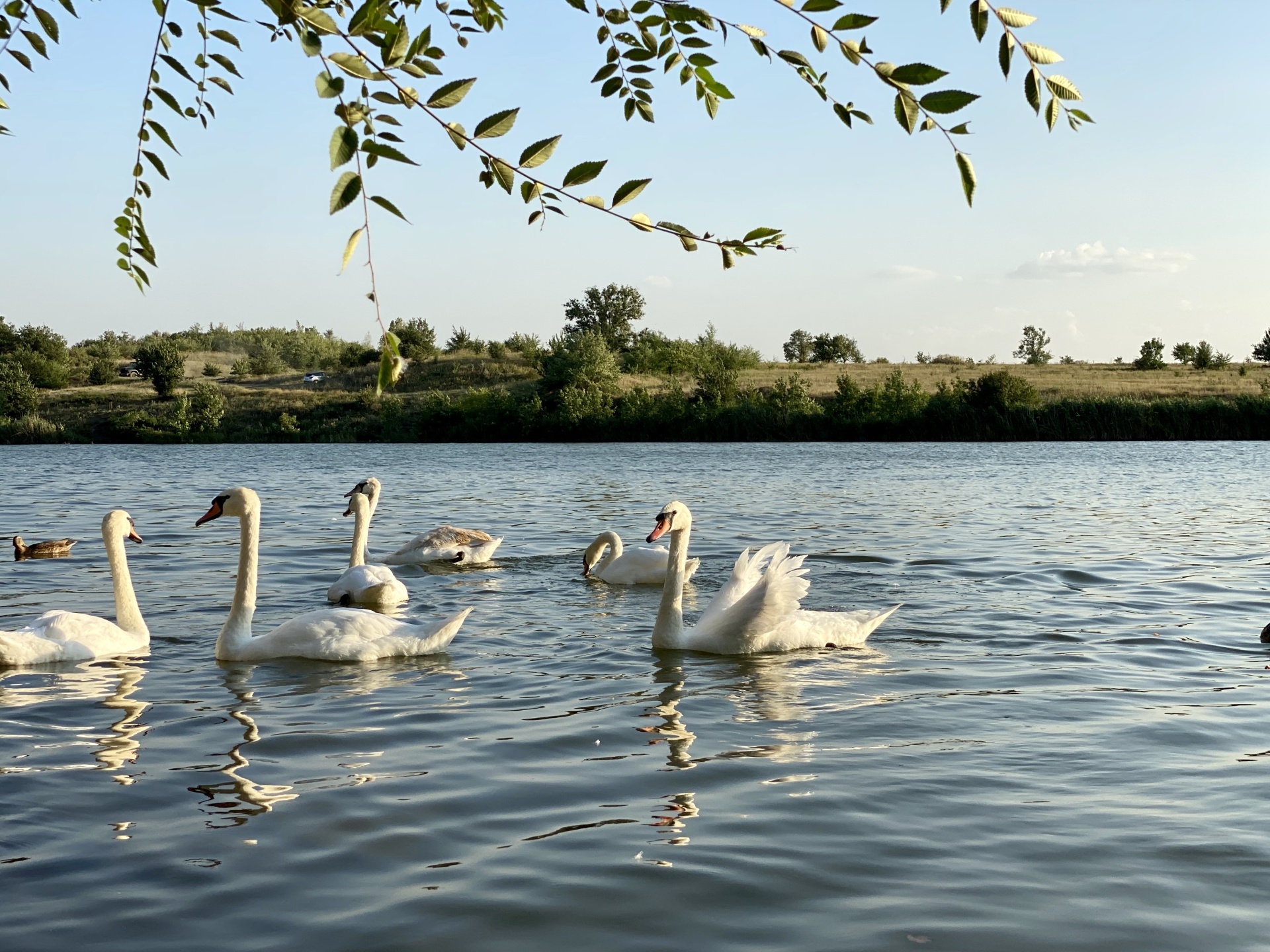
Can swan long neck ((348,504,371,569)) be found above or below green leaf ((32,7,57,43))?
below

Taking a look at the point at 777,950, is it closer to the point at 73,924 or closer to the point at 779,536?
the point at 73,924

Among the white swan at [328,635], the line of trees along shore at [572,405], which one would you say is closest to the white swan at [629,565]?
the white swan at [328,635]

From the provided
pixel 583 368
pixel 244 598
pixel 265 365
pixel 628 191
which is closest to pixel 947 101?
pixel 628 191

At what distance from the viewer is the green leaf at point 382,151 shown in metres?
2.21

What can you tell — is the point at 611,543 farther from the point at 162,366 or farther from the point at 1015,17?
the point at 162,366

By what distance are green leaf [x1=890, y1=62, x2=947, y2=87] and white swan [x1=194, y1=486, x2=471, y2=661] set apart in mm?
6334

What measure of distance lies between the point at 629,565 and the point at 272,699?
5.62m

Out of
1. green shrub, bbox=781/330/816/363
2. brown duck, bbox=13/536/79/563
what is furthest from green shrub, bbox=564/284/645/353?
brown duck, bbox=13/536/79/563

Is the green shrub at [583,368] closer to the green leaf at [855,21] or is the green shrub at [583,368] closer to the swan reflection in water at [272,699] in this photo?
the swan reflection in water at [272,699]

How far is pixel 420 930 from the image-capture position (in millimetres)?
3889

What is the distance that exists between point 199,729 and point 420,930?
3.07 m

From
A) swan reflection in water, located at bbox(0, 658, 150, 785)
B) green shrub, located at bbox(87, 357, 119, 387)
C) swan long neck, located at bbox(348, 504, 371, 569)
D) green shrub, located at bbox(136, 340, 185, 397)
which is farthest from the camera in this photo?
green shrub, located at bbox(87, 357, 119, 387)

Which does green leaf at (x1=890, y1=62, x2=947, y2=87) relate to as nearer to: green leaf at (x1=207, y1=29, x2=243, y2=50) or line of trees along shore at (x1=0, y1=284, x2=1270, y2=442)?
green leaf at (x1=207, y1=29, x2=243, y2=50)

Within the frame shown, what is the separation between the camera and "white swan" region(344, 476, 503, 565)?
13.6 m
